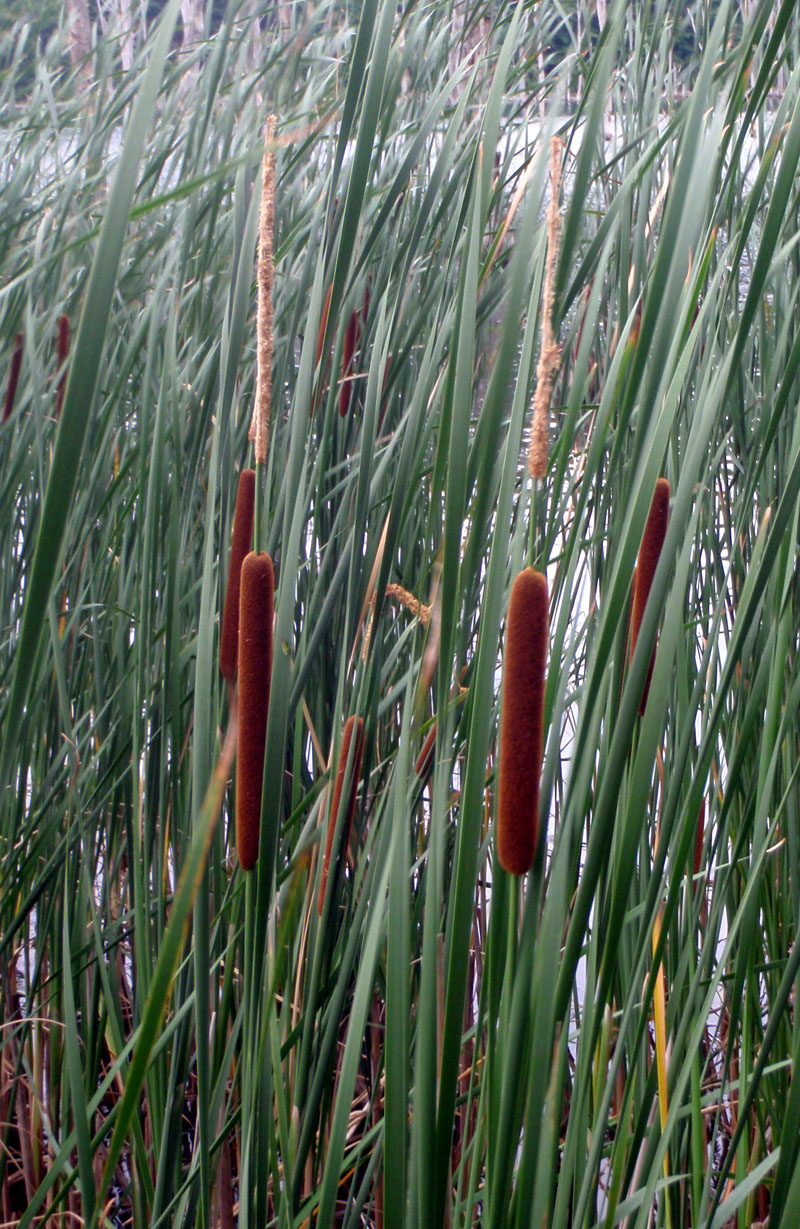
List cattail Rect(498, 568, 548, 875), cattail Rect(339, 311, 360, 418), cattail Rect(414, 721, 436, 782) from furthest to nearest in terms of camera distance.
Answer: cattail Rect(339, 311, 360, 418), cattail Rect(414, 721, 436, 782), cattail Rect(498, 568, 548, 875)

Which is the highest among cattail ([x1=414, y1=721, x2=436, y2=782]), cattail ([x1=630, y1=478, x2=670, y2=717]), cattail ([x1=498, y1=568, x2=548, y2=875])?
cattail ([x1=630, y1=478, x2=670, y2=717])

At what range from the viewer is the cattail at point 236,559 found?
1.71 feet

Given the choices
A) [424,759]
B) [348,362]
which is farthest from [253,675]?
[348,362]

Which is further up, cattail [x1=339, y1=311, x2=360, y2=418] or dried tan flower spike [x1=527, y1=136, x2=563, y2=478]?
cattail [x1=339, y1=311, x2=360, y2=418]

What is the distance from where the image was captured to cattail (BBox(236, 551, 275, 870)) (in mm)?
444

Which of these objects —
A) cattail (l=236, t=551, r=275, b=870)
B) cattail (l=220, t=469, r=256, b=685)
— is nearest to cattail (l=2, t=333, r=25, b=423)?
cattail (l=220, t=469, r=256, b=685)

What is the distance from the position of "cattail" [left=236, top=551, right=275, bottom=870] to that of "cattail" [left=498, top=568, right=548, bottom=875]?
13cm

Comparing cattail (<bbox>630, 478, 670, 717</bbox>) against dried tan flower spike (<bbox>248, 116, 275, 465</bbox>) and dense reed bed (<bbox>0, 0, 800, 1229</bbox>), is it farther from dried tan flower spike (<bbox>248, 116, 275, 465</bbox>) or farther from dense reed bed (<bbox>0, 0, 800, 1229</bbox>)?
dried tan flower spike (<bbox>248, 116, 275, 465</bbox>)

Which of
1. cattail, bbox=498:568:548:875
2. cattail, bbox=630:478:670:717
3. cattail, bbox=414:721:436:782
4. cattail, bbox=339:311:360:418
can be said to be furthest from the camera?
cattail, bbox=339:311:360:418

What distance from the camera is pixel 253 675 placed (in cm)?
45

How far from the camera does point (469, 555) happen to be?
427mm

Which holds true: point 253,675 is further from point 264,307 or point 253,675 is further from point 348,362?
point 348,362

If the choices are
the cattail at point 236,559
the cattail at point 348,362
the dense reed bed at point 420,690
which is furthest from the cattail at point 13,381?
the cattail at point 236,559

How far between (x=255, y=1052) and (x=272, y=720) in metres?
0.19
